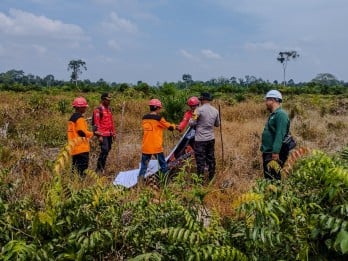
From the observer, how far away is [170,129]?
23.2 ft

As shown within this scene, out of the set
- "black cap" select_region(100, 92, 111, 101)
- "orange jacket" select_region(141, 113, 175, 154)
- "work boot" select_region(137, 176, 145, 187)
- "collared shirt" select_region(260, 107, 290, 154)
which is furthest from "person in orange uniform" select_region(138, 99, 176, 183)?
"collared shirt" select_region(260, 107, 290, 154)

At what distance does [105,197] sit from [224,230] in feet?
2.75

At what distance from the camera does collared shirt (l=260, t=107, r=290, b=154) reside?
5.38 m

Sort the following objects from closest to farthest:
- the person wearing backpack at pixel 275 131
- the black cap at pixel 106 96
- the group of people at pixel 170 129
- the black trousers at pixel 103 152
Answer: the person wearing backpack at pixel 275 131 < the group of people at pixel 170 129 < the black cap at pixel 106 96 < the black trousers at pixel 103 152

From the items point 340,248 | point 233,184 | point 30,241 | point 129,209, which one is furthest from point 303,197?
point 233,184

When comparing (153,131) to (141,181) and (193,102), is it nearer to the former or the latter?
(141,181)

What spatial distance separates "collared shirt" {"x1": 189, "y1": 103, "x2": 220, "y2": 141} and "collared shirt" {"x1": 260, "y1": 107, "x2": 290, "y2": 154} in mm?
1706

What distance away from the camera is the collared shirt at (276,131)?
5.38 meters

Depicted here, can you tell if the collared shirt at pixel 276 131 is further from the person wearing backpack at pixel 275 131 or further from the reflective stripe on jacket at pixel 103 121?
the reflective stripe on jacket at pixel 103 121

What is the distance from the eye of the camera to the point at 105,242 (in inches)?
113

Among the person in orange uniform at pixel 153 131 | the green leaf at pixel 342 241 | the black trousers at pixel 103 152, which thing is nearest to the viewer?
the green leaf at pixel 342 241

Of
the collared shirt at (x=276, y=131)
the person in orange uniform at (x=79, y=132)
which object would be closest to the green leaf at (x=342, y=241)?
the collared shirt at (x=276, y=131)

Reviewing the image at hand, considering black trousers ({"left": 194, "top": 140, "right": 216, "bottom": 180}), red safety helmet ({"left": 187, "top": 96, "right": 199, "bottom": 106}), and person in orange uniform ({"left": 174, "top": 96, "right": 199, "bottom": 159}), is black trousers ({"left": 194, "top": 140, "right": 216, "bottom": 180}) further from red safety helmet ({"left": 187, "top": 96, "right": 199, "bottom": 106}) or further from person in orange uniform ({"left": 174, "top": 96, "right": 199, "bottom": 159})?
red safety helmet ({"left": 187, "top": 96, "right": 199, "bottom": 106})

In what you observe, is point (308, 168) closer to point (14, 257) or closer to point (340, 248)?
point (340, 248)
